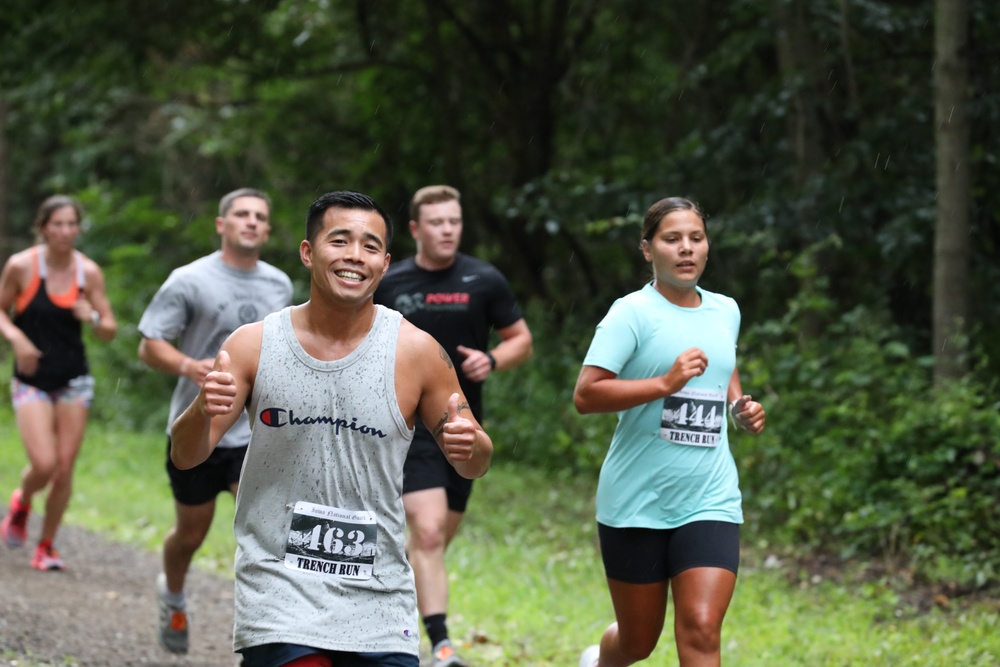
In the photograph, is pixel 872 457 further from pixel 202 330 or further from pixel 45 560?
pixel 45 560

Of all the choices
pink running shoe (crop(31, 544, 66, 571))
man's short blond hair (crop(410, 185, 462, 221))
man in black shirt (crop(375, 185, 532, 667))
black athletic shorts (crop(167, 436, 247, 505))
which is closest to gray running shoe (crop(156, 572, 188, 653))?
black athletic shorts (crop(167, 436, 247, 505))

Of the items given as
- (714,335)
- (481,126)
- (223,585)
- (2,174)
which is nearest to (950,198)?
(714,335)

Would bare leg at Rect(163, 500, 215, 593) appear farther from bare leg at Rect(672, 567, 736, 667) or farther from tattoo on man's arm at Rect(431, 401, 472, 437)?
tattoo on man's arm at Rect(431, 401, 472, 437)

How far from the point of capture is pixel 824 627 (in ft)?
24.1

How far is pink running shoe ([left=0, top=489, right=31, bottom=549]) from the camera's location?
8.95 m

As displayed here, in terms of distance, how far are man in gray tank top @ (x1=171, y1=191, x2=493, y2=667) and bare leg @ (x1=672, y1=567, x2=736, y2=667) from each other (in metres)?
1.21

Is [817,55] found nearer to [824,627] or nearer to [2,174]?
[824,627]

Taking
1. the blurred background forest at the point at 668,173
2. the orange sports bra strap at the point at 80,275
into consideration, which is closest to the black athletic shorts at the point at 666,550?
the blurred background forest at the point at 668,173

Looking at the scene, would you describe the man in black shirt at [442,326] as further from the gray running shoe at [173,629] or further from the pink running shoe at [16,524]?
the pink running shoe at [16,524]

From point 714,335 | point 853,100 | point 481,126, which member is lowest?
point 714,335

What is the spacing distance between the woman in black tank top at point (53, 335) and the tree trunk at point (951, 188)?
595 centimetres

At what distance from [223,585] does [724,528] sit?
5.22 m

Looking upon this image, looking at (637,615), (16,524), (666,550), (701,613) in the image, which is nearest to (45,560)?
(16,524)

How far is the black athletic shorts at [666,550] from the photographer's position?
4582 mm
